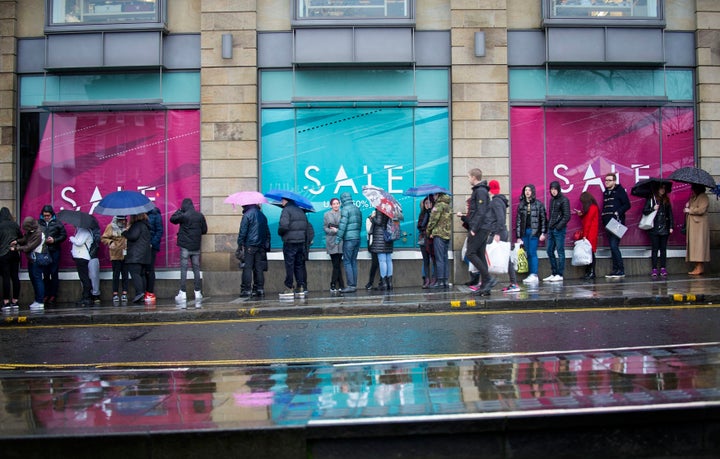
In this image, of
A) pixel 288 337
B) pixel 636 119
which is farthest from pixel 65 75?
pixel 636 119

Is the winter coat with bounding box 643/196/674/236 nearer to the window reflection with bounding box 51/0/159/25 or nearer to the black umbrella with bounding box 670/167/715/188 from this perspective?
the black umbrella with bounding box 670/167/715/188

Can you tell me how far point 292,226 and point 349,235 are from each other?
115 centimetres

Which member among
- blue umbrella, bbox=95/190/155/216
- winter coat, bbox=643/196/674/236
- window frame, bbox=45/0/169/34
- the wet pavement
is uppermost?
window frame, bbox=45/0/169/34

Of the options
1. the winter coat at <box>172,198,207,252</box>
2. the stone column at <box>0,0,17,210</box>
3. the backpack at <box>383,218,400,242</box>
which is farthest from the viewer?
the stone column at <box>0,0,17,210</box>

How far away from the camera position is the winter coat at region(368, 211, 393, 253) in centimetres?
1392

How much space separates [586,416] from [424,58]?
11741 millimetres

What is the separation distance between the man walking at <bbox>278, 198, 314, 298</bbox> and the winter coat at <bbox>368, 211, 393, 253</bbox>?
137 centimetres

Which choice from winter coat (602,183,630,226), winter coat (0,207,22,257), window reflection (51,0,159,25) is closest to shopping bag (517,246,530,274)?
winter coat (602,183,630,226)

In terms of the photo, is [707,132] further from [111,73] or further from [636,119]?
[111,73]

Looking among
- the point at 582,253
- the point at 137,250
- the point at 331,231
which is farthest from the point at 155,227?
the point at 582,253

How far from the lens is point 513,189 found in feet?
50.2

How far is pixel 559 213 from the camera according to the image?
14.2 m

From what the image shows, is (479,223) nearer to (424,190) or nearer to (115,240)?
(424,190)

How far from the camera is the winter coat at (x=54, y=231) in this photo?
46.0 ft
